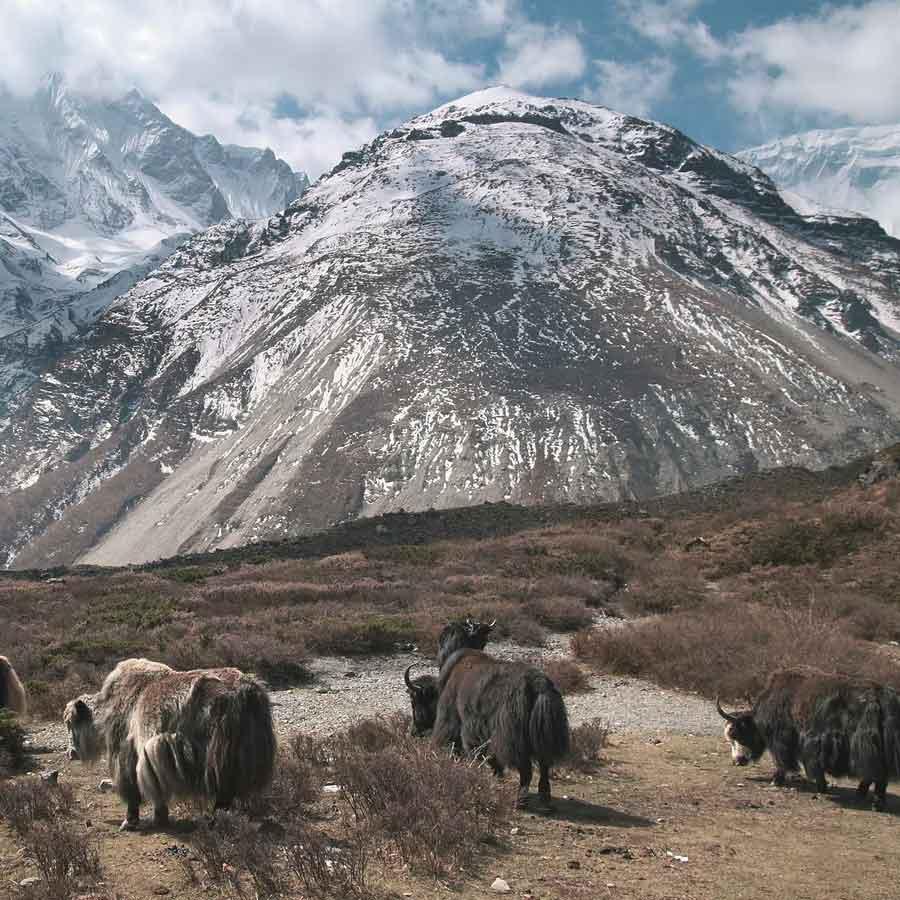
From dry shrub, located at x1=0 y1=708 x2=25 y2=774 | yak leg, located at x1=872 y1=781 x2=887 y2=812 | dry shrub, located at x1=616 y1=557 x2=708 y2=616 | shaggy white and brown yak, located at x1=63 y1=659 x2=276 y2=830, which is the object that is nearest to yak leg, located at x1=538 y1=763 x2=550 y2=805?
shaggy white and brown yak, located at x1=63 y1=659 x2=276 y2=830

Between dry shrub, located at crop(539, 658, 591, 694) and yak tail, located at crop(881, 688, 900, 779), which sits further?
dry shrub, located at crop(539, 658, 591, 694)

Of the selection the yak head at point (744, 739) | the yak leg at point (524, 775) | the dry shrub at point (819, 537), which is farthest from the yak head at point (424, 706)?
the dry shrub at point (819, 537)

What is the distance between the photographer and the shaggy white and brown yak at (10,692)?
39.6 feet

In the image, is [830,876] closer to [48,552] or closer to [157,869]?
[157,869]

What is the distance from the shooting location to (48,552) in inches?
4316

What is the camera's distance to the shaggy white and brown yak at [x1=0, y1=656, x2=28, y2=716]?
1208cm

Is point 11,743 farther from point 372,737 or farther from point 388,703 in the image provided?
point 388,703

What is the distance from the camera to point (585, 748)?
34.4 ft

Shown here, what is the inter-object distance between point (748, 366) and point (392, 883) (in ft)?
406

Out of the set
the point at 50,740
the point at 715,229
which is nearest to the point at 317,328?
the point at 715,229

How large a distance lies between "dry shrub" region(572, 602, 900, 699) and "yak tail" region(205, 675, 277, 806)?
9174 millimetres

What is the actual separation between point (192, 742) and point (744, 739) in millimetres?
6561

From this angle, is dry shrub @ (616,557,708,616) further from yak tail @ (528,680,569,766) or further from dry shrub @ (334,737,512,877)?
dry shrub @ (334,737,512,877)

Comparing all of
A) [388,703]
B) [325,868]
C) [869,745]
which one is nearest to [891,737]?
[869,745]
